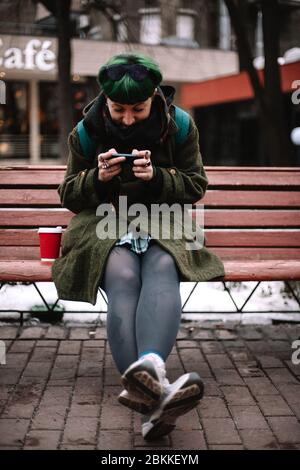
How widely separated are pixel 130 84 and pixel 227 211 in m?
1.46

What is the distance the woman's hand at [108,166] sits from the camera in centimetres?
289

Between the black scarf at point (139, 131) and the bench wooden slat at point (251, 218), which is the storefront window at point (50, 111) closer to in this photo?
the bench wooden slat at point (251, 218)

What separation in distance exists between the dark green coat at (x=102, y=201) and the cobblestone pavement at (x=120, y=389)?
1.85 feet

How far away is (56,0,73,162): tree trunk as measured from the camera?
877 cm

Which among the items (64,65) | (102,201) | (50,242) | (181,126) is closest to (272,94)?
(64,65)

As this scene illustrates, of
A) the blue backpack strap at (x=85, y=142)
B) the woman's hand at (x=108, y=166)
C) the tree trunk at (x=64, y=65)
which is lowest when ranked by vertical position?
the woman's hand at (x=108, y=166)

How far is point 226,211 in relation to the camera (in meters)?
4.04

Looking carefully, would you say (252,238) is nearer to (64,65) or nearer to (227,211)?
(227,211)

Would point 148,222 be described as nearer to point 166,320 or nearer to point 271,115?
point 166,320

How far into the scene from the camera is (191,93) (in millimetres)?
18297

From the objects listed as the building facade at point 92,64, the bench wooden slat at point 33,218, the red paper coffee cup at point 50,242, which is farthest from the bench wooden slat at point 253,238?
the building facade at point 92,64

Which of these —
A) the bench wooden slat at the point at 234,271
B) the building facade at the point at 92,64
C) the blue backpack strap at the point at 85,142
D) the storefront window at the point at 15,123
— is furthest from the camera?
the storefront window at the point at 15,123

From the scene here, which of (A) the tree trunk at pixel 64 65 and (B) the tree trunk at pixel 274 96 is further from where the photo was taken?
(A) the tree trunk at pixel 64 65
